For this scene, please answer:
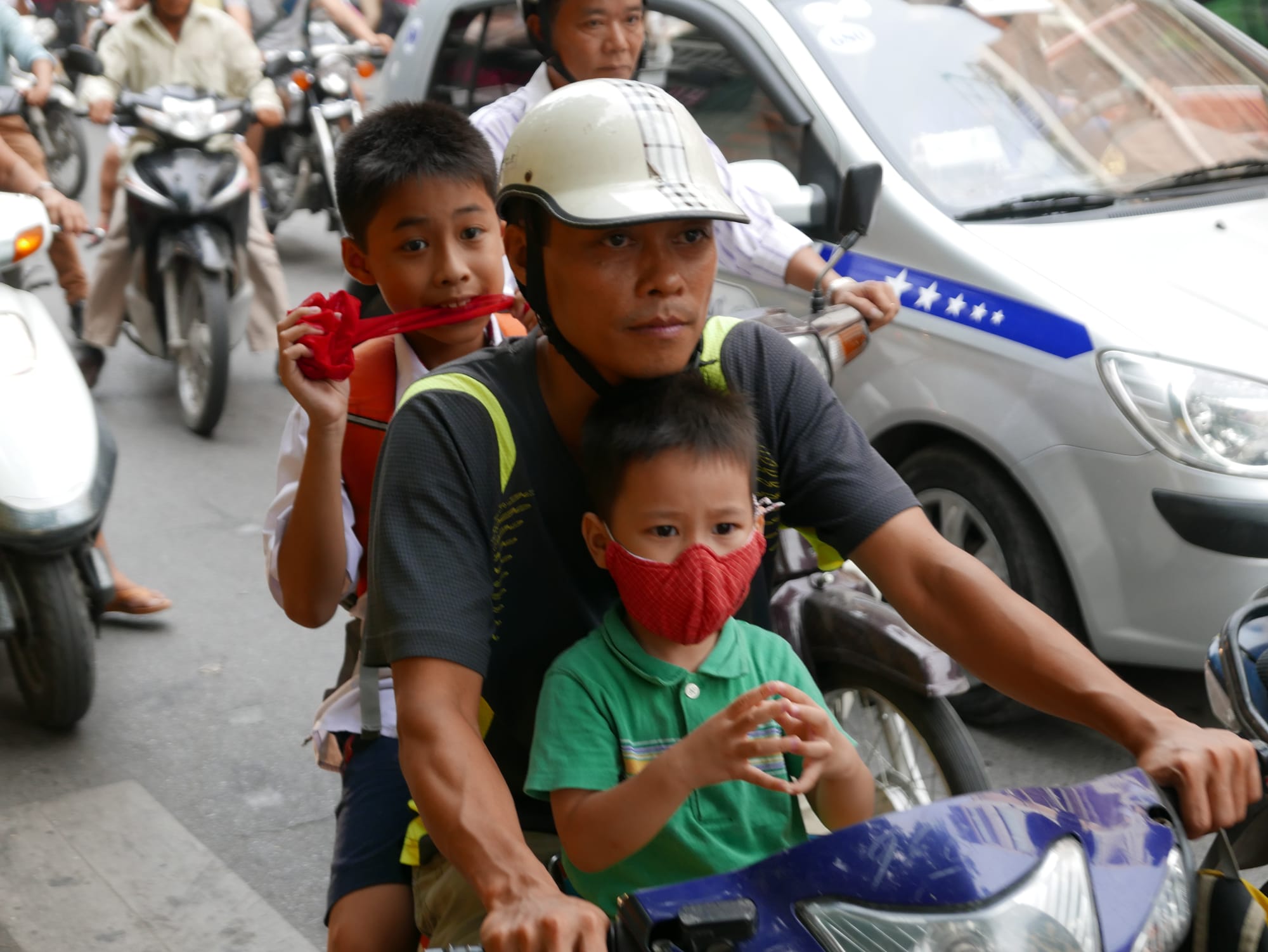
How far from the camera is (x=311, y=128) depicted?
990cm

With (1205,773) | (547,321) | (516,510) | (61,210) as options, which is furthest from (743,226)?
(61,210)

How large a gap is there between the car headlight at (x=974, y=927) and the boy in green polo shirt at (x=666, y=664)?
0.86 ft

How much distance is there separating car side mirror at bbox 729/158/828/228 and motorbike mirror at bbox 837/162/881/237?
0.70m

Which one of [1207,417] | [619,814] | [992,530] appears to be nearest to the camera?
[619,814]

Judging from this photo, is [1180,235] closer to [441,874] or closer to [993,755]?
[993,755]

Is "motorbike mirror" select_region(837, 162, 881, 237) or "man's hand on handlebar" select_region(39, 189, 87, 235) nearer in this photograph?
"motorbike mirror" select_region(837, 162, 881, 237)

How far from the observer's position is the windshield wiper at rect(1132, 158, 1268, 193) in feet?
14.3

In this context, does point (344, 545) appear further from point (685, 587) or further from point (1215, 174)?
point (1215, 174)

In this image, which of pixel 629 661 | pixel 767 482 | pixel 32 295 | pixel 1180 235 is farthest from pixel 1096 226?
pixel 32 295

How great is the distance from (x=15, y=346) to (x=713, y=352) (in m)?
2.74

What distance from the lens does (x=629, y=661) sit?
1.81m

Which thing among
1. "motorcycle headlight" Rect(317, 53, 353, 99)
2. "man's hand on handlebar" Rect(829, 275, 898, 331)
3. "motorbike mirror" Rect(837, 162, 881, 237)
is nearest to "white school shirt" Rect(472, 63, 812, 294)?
"motorbike mirror" Rect(837, 162, 881, 237)

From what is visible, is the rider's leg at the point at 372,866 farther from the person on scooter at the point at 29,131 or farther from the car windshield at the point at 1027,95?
the person on scooter at the point at 29,131

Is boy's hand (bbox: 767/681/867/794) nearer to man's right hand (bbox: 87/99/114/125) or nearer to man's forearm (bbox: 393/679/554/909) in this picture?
man's forearm (bbox: 393/679/554/909)
